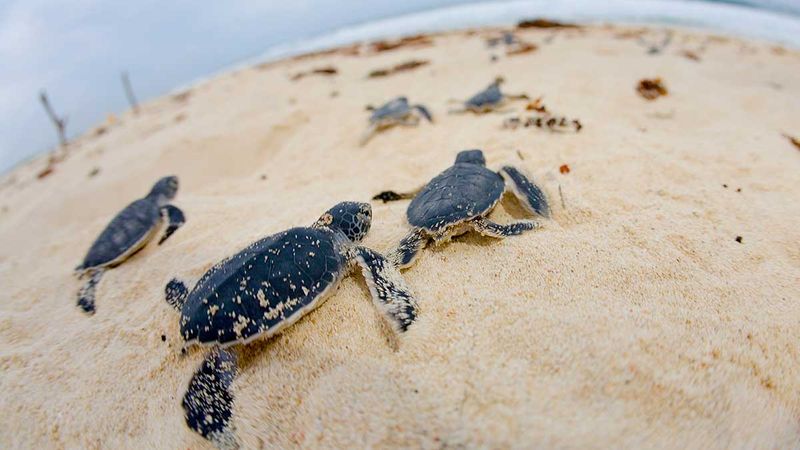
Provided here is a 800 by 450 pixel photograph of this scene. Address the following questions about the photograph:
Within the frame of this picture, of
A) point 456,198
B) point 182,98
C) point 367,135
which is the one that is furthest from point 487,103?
point 182,98

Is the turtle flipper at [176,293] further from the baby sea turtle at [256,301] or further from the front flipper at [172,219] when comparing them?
the front flipper at [172,219]

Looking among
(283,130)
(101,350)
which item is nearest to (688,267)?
(101,350)

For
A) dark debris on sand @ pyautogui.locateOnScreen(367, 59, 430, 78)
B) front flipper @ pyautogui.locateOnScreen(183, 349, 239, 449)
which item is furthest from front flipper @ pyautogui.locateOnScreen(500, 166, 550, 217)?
dark debris on sand @ pyautogui.locateOnScreen(367, 59, 430, 78)

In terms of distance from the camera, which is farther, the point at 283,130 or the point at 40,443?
the point at 283,130

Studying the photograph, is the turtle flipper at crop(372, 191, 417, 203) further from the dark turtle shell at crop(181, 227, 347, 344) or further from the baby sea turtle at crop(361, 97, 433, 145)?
the baby sea turtle at crop(361, 97, 433, 145)

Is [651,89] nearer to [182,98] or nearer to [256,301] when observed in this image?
[256,301]

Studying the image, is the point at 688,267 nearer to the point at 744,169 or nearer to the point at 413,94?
the point at 744,169
